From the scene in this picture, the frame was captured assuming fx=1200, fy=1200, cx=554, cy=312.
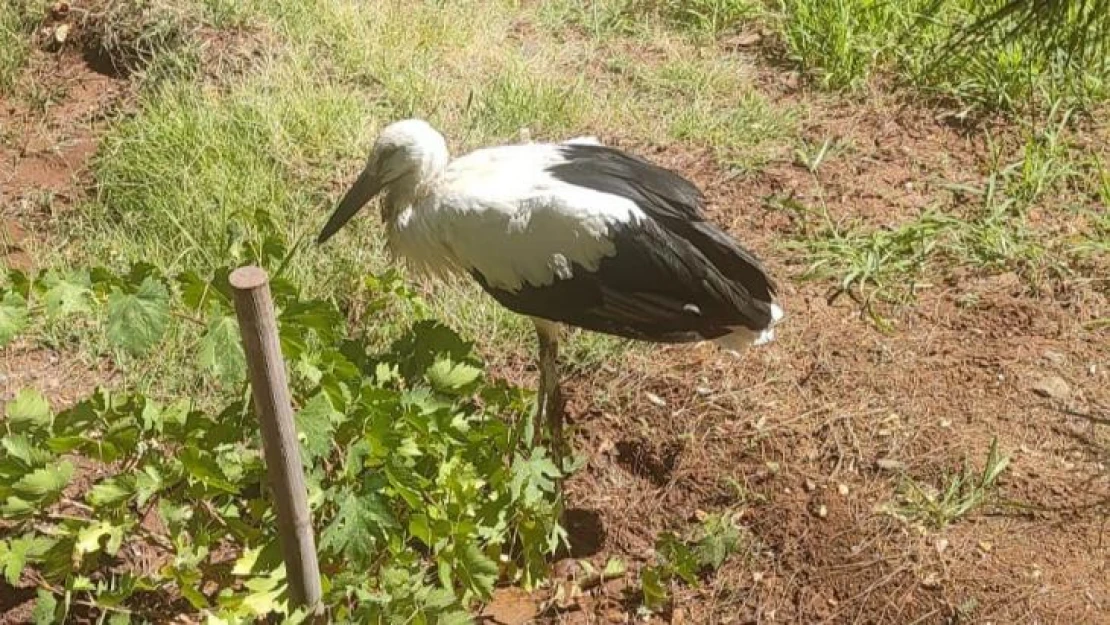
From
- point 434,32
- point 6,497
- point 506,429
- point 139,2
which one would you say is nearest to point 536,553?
point 506,429

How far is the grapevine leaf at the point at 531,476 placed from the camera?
2.77 metres

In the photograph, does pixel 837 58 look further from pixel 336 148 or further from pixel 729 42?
pixel 336 148

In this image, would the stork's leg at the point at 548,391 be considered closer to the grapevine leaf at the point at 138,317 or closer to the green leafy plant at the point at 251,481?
the green leafy plant at the point at 251,481

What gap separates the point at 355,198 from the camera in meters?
3.27

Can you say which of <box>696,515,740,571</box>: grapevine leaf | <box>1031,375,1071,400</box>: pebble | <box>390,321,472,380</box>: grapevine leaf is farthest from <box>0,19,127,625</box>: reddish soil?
<box>1031,375,1071,400</box>: pebble

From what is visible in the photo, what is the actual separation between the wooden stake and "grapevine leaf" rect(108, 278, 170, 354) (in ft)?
0.82

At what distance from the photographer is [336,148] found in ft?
13.7

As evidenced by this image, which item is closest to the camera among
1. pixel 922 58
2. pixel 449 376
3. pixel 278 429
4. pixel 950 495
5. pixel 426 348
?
pixel 278 429

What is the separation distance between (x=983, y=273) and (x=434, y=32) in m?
2.27

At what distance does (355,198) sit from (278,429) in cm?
120

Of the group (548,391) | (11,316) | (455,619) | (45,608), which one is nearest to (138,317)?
(11,316)

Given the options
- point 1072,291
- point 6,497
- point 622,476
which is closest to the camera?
point 6,497

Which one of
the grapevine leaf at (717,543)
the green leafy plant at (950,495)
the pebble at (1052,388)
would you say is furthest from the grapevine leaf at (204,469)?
the pebble at (1052,388)

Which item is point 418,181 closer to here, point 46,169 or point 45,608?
point 45,608
